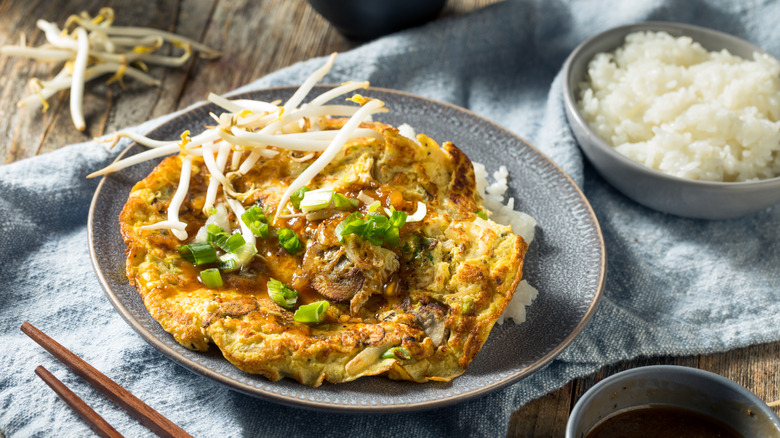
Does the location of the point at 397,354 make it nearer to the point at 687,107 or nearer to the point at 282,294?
the point at 282,294

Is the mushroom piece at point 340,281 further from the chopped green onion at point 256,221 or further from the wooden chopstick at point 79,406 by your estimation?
the wooden chopstick at point 79,406

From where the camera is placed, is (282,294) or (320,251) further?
(320,251)

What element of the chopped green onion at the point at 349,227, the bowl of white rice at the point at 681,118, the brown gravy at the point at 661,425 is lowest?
the brown gravy at the point at 661,425

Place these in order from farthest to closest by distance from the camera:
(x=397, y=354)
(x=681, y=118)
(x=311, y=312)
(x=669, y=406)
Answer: (x=681, y=118)
(x=669, y=406)
(x=311, y=312)
(x=397, y=354)

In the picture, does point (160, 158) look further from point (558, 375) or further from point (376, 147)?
point (558, 375)

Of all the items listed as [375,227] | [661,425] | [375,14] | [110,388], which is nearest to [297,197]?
[375,227]

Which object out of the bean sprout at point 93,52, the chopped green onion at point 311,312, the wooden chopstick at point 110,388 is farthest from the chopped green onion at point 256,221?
the bean sprout at point 93,52
